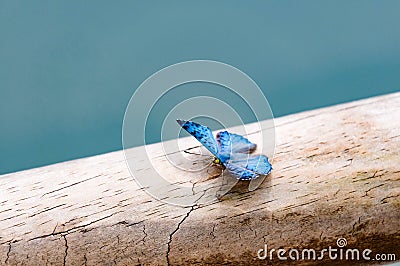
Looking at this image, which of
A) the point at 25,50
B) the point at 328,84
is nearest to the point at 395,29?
the point at 328,84

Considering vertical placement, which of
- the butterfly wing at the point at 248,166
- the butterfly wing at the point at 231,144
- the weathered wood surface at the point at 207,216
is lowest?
the weathered wood surface at the point at 207,216

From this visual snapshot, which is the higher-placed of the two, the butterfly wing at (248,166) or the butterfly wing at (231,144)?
the butterfly wing at (231,144)

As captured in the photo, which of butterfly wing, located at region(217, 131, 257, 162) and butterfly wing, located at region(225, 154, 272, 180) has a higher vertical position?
butterfly wing, located at region(217, 131, 257, 162)

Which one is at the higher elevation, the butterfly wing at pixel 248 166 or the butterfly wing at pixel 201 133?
the butterfly wing at pixel 201 133

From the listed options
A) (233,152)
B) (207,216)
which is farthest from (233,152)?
(207,216)

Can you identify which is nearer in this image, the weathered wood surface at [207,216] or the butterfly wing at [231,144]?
the weathered wood surface at [207,216]

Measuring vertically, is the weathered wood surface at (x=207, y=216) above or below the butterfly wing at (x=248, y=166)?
below
